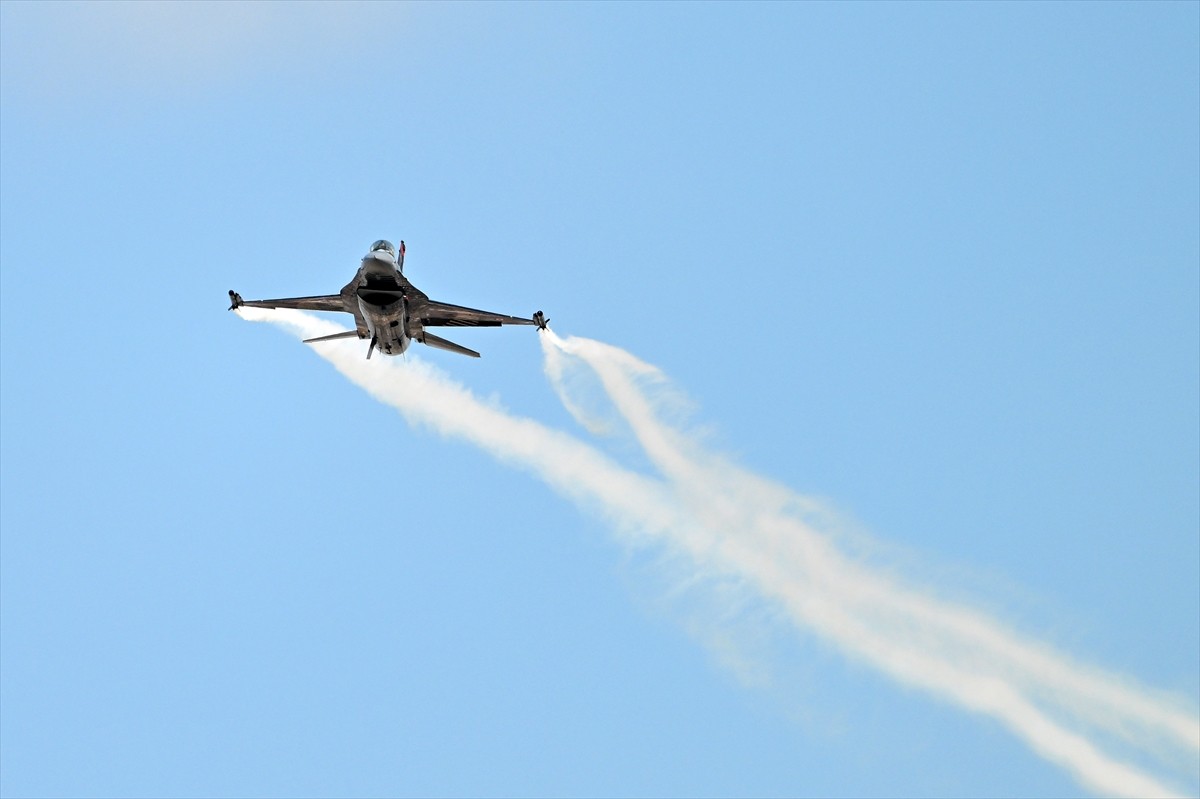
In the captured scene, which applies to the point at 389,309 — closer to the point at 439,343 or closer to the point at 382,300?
the point at 382,300

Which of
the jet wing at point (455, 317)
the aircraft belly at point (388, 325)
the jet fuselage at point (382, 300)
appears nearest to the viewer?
the jet fuselage at point (382, 300)

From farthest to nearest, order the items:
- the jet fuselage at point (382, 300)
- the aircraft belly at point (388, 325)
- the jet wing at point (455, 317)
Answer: the jet wing at point (455, 317) < the aircraft belly at point (388, 325) < the jet fuselage at point (382, 300)

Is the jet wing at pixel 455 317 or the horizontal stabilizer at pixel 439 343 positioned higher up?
the jet wing at pixel 455 317

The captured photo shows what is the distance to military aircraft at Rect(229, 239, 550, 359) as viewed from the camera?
259 feet

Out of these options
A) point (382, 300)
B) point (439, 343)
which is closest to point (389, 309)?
point (382, 300)

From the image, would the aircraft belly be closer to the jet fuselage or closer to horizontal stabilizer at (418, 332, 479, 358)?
the jet fuselage

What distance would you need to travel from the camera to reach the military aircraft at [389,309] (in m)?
78.8

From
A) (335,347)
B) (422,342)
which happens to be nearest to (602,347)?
(422,342)

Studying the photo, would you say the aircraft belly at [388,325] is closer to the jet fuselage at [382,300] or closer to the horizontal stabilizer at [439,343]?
the jet fuselage at [382,300]

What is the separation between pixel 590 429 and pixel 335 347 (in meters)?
17.7

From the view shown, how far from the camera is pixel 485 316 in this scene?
83625mm

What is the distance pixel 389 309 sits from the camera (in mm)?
79438

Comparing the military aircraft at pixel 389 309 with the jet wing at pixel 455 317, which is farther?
the jet wing at pixel 455 317

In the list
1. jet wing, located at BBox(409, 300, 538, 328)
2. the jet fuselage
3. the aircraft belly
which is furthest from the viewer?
jet wing, located at BBox(409, 300, 538, 328)
